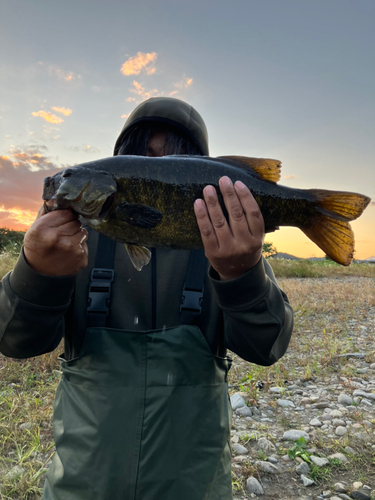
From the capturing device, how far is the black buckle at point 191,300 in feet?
7.85

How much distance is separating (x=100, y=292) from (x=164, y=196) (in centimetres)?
85

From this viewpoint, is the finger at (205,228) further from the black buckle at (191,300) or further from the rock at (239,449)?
the rock at (239,449)

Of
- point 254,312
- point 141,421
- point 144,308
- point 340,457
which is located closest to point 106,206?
point 144,308

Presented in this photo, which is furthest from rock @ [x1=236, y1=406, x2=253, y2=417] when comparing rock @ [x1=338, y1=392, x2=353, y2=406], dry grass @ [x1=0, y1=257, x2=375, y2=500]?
rock @ [x1=338, y1=392, x2=353, y2=406]

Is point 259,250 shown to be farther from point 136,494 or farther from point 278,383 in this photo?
point 278,383

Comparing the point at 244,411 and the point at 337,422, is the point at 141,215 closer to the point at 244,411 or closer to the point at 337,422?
the point at 244,411

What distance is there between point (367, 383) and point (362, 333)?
3212 millimetres

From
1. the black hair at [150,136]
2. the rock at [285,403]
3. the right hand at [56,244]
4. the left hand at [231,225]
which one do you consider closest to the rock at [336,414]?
the rock at [285,403]

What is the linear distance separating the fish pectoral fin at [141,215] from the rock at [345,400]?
4752 mm

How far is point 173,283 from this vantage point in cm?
259

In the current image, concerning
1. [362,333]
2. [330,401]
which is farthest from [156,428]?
[362,333]

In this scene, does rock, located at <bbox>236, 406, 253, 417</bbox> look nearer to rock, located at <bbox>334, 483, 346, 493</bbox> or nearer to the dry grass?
the dry grass

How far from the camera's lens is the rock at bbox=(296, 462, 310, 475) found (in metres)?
3.71

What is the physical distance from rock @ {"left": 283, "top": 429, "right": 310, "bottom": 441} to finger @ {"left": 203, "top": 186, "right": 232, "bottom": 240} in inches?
135
